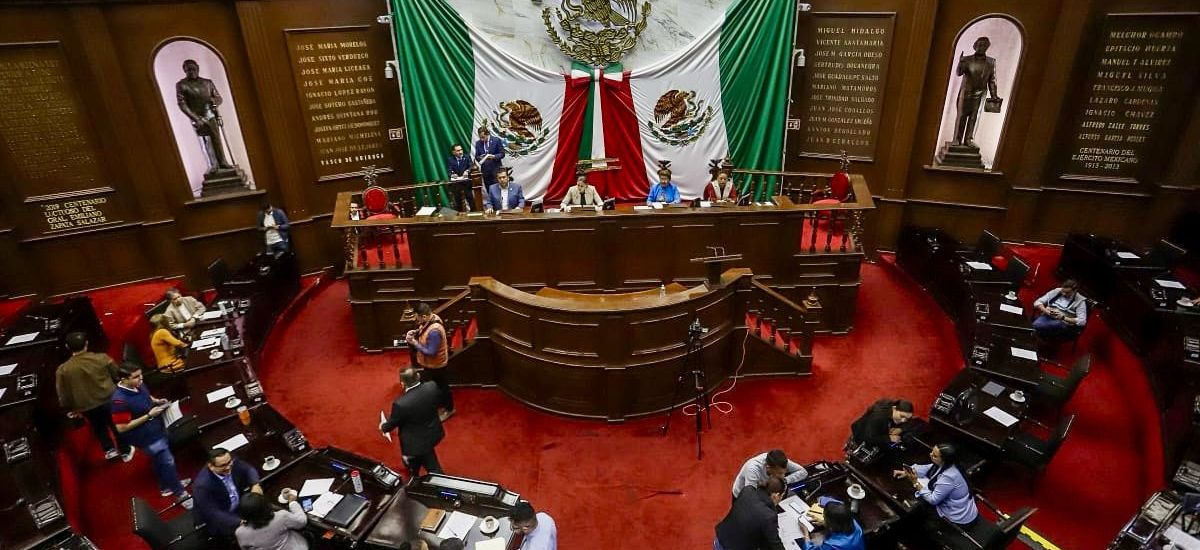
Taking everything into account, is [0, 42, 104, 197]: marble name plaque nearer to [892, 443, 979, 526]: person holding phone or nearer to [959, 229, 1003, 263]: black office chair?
[892, 443, 979, 526]: person holding phone

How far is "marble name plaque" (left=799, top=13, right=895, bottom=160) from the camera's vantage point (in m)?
9.70

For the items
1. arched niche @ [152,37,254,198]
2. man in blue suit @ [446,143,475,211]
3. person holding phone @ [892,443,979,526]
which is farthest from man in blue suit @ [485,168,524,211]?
person holding phone @ [892,443,979,526]

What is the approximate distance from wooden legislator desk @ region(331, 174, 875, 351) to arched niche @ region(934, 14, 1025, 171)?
2.66 meters

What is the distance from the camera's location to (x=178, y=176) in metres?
9.26

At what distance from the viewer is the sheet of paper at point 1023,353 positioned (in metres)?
6.77

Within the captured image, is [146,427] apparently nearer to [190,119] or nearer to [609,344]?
[609,344]

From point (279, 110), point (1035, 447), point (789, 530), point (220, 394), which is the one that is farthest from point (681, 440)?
point (279, 110)

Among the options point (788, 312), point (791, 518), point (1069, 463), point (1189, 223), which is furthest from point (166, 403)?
point (1189, 223)

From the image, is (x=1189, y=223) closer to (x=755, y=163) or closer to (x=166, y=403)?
(x=755, y=163)

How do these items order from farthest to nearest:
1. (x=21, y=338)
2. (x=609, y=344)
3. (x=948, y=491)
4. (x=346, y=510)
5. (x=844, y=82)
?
(x=844, y=82), (x=21, y=338), (x=609, y=344), (x=346, y=510), (x=948, y=491)

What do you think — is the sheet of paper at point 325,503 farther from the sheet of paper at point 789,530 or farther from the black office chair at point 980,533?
the black office chair at point 980,533

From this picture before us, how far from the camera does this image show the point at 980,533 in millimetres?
4945

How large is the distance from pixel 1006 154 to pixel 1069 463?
5191 mm

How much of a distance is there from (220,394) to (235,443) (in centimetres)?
90
